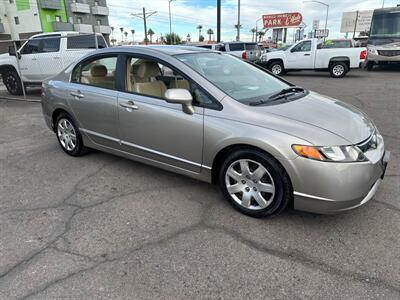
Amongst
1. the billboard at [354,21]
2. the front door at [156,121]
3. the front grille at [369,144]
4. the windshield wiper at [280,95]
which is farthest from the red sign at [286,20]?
the front grille at [369,144]

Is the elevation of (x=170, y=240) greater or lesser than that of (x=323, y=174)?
lesser

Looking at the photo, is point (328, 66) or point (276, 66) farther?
point (276, 66)

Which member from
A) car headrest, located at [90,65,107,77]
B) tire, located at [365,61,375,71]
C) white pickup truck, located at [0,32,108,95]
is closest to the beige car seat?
car headrest, located at [90,65,107,77]

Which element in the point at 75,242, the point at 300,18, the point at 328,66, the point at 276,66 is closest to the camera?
the point at 75,242

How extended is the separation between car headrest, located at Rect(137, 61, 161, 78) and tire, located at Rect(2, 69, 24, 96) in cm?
918

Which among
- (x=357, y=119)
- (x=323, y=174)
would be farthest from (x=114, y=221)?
(x=357, y=119)

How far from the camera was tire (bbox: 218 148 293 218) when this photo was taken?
273 centimetres

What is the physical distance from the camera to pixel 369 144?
9.17ft

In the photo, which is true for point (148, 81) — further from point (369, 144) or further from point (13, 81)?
point (13, 81)

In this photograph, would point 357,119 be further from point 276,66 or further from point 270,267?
point 276,66

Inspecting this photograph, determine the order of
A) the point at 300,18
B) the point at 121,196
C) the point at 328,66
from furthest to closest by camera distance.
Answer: the point at 300,18 → the point at 328,66 → the point at 121,196

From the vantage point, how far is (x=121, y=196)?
3.53m

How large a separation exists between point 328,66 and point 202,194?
44.5 feet

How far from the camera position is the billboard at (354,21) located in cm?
5200
